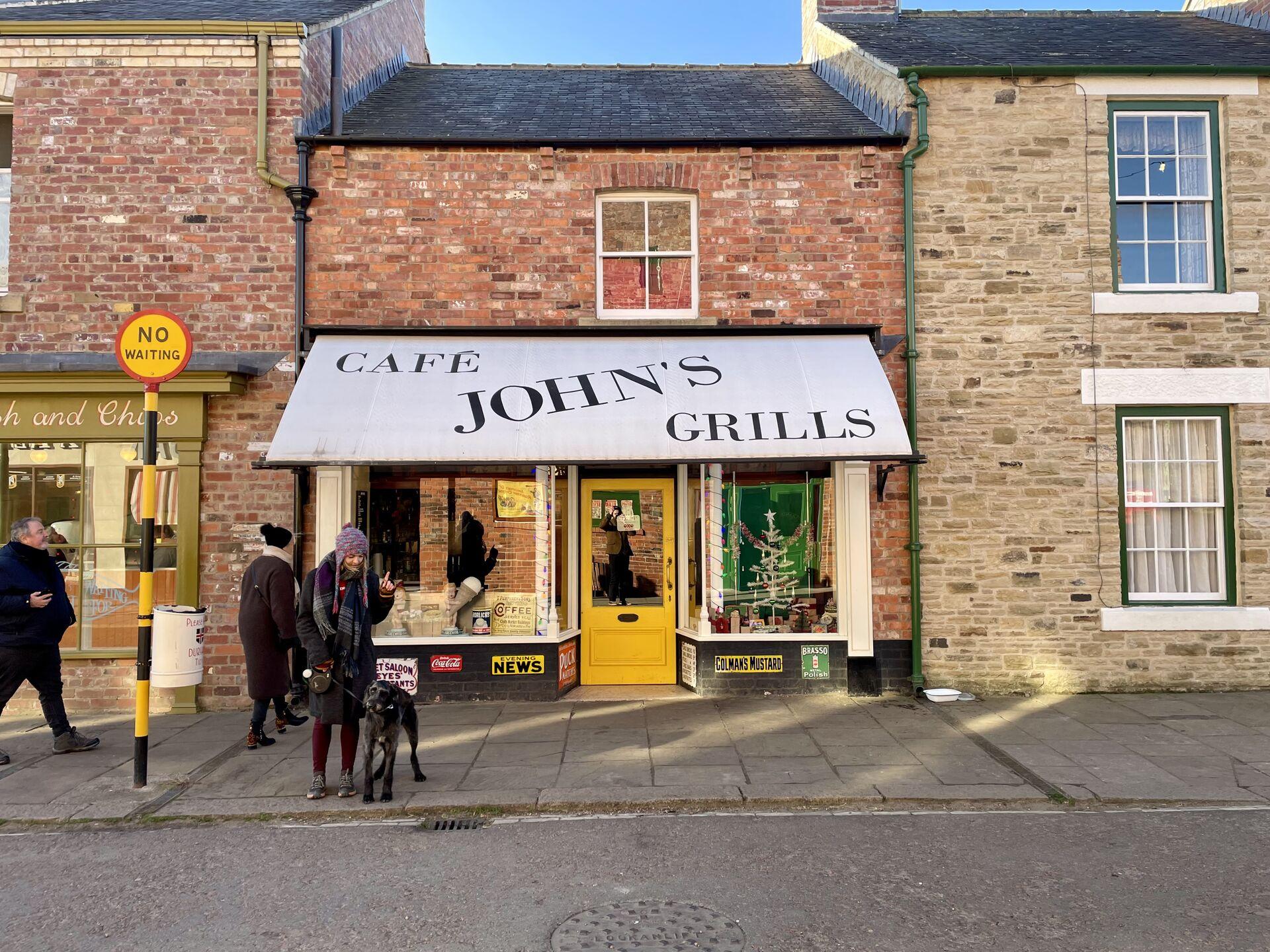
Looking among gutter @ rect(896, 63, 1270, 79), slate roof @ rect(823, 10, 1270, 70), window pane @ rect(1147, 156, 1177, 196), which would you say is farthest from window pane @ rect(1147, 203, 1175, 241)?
slate roof @ rect(823, 10, 1270, 70)

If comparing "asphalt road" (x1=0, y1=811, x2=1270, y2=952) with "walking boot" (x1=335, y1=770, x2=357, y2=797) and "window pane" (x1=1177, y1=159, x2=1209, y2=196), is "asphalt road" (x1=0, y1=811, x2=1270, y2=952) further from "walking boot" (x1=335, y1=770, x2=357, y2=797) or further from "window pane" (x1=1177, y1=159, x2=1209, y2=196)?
"window pane" (x1=1177, y1=159, x2=1209, y2=196)

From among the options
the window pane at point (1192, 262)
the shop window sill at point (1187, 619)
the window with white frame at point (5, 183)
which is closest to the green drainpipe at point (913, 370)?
the shop window sill at point (1187, 619)

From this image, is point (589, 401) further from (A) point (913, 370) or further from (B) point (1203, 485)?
(B) point (1203, 485)

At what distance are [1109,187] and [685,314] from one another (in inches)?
184

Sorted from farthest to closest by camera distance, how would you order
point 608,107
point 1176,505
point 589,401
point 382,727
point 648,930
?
1. point 608,107
2. point 1176,505
3. point 589,401
4. point 382,727
5. point 648,930

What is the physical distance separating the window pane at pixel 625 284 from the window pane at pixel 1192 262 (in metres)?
5.72

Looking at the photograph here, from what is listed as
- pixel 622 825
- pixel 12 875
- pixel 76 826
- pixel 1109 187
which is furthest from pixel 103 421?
pixel 1109 187

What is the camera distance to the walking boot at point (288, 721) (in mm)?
7566

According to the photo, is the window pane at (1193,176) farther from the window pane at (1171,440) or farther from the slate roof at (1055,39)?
the window pane at (1171,440)

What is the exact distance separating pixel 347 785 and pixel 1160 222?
955 cm

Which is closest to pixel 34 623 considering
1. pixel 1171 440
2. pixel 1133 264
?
pixel 1171 440

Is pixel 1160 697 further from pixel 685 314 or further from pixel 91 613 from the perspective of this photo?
pixel 91 613

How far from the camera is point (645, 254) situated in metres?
8.97

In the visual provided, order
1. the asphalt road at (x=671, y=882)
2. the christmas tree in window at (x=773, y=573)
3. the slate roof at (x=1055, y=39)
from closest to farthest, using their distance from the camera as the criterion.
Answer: the asphalt road at (x=671, y=882) → the christmas tree in window at (x=773, y=573) → the slate roof at (x=1055, y=39)
